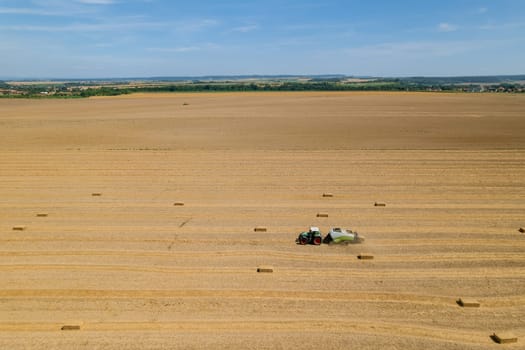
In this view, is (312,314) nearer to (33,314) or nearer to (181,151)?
(33,314)

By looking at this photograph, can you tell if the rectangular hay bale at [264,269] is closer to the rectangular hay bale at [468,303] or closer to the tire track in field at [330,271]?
the tire track in field at [330,271]

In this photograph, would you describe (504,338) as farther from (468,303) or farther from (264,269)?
(264,269)

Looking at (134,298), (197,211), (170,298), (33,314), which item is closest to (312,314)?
(170,298)

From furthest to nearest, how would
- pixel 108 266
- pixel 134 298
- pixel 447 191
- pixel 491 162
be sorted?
1. pixel 491 162
2. pixel 447 191
3. pixel 108 266
4. pixel 134 298

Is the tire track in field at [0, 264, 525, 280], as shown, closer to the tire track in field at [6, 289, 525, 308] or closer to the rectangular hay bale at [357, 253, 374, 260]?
the rectangular hay bale at [357, 253, 374, 260]

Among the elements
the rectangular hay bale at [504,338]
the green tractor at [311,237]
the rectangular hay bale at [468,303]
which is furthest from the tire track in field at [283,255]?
the rectangular hay bale at [504,338]

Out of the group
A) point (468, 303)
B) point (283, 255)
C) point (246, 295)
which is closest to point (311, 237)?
point (283, 255)

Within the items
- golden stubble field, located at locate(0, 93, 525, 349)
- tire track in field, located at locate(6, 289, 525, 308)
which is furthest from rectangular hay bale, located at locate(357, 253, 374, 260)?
tire track in field, located at locate(6, 289, 525, 308)
